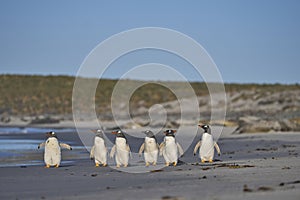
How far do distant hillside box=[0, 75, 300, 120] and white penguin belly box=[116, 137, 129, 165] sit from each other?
53.1m

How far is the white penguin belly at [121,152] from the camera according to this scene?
15.2 m

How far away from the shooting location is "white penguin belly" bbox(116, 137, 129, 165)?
15219mm

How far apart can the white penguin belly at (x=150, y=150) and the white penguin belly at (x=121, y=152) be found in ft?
1.54

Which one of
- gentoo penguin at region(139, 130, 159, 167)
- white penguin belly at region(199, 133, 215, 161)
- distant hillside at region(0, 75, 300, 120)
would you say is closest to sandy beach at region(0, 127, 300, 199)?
gentoo penguin at region(139, 130, 159, 167)

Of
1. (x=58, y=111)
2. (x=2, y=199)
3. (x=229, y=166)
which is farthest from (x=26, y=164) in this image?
(x=58, y=111)

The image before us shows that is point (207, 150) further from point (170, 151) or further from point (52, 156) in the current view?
point (52, 156)

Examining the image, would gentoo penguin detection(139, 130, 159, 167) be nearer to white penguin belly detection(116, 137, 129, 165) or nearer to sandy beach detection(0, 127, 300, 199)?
sandy beach detection(0, 127, 300, 199)

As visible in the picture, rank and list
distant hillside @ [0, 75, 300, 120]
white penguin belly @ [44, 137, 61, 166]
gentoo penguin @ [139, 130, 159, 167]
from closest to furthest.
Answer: gentoo penguin @ [139, 130, 159, 167] → white penguin belly @ [44, 137, 61, 166] → distant hillside @ [0, 75, 300, 120]

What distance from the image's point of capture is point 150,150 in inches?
608

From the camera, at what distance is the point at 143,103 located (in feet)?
254

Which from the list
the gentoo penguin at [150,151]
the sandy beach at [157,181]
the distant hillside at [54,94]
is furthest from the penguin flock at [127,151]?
the distant hillside at [54,94]

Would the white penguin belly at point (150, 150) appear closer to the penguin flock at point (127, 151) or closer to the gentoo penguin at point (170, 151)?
the penguin flock at point (127, 151)

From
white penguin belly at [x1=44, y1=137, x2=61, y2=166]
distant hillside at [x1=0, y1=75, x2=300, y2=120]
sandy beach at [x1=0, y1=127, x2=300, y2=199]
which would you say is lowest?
sandy beach at [x1=0, y1=127, x2=300, y2=199]

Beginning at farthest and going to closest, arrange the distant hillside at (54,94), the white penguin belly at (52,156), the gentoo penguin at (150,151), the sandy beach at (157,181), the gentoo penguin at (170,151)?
the distant hillside at (54,94)
the white penguin belly at (52,156)
the gentoo penguin at (150,151)
the gentoo penguin at (170,151)
the sandy beach at (157,181)
